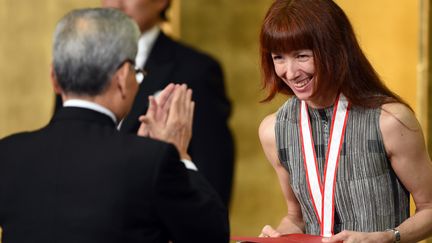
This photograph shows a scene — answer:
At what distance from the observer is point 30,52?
5832 millimetres

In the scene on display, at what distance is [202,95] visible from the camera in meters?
4.09

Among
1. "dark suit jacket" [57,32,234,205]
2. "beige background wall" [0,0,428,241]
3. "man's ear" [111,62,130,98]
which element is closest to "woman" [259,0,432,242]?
"man's ear" [111,62,130,98]

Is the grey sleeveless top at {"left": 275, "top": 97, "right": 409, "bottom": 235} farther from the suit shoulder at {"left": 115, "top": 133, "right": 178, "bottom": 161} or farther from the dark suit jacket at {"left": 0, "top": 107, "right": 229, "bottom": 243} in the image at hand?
the suit shoulder at {"left": 115, "top": 133, "right": 178, "bottom": 161}

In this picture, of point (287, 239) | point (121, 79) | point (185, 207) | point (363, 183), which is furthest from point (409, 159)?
point (121, 79)

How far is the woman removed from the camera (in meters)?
2.70

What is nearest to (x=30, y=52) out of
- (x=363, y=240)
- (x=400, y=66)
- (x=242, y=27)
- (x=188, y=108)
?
(x=242, y=27)

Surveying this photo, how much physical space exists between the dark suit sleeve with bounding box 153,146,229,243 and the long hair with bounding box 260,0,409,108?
43cm

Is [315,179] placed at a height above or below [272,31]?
below

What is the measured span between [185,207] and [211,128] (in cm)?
168

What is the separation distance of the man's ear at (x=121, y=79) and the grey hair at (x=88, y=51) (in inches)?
0.5

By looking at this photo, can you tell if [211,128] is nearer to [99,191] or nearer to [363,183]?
[363,183]

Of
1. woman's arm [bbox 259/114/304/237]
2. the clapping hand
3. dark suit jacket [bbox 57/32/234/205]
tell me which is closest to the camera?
the clapping hand

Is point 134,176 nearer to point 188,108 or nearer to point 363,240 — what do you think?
point 188,108

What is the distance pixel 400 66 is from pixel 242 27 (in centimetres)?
165
